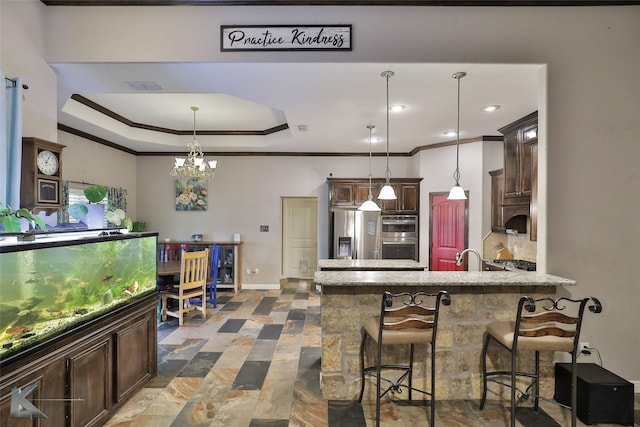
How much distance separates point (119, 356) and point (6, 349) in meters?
0.89

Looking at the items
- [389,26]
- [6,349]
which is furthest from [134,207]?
[389,26]

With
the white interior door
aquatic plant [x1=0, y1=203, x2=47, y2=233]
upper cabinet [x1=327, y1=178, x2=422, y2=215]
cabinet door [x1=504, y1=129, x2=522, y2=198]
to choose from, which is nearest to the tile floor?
aquatic plant [x1=0, y1=203, x2=47, y2=233]

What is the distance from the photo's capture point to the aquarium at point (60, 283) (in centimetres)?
146

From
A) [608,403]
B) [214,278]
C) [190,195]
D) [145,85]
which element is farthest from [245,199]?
[608,403]

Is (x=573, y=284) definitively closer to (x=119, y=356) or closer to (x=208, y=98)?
(x=119, y=356)

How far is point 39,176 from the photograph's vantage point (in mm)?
2246

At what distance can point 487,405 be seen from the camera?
2412 mm

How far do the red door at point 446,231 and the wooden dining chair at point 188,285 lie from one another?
150 inches

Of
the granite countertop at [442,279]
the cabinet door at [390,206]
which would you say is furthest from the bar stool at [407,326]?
the cabinet door at [390,206]

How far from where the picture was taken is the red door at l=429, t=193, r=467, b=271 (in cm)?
504

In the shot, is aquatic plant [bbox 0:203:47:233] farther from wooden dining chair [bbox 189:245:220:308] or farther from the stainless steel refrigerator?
the stainless steel refrigerator

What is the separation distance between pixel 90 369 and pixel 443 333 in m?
2.52

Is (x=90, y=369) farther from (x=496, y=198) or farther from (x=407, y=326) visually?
(x=496, y=198)

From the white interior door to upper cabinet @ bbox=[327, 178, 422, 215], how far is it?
5.15ft
